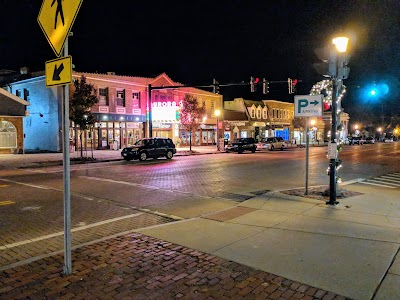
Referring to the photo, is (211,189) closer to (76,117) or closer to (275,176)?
(275,176)

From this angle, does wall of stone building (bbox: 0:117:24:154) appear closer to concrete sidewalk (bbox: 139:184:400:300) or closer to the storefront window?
the storefront window

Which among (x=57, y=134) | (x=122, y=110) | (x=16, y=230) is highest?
(x=122, y=110)

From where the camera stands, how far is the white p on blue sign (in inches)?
404

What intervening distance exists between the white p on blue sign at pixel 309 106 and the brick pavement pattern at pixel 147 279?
20.6 feet

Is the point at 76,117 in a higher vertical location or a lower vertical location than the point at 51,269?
higher

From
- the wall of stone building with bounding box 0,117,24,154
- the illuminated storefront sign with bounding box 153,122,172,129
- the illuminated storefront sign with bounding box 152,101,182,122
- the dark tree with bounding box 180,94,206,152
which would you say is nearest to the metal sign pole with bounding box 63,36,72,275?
the wall of stone building with bounding box 0,117,24,154

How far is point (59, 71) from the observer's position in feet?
15.1

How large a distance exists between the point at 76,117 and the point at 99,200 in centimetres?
1566

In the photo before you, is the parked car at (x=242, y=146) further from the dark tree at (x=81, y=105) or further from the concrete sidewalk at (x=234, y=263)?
the concrete sidewalk at (x=234, y=263)

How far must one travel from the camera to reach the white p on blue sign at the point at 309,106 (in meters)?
10.3

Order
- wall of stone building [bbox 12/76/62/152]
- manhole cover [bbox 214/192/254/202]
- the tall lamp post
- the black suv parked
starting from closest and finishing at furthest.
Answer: the tall lamp post < manhole cover [bbox 214/192/254/202] < the black suv parked < wall of stone building [bbox 12/76/62/152]

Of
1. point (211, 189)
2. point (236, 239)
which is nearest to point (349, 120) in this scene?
point (211, 189)

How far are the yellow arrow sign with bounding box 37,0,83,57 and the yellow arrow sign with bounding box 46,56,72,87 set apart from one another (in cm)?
16

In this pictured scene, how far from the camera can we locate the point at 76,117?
2470 cm
